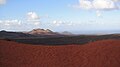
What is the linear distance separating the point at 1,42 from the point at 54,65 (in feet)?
24.7

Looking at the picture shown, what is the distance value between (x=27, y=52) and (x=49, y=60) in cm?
273

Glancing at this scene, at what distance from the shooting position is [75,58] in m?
21.8

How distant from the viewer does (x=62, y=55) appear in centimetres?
2247

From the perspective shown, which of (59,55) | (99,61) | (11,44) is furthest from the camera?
(11,44)

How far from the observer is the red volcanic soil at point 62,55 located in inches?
825

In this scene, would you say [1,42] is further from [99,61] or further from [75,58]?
[99,61]

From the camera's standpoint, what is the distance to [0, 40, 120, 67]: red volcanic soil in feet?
68.8

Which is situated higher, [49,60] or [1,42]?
[1,42]

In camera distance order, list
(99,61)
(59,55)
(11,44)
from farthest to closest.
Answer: (11,44), (59,55), (99,61)

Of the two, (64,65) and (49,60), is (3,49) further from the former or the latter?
(64,65)

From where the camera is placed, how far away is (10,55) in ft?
75.3

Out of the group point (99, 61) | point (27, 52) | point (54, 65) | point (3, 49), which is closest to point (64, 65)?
point (54, 65)

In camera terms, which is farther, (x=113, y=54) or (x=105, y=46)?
(x=105, y=46)

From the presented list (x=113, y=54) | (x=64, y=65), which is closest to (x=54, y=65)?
(x=64, y=65)
